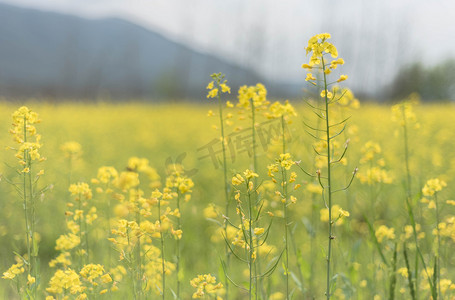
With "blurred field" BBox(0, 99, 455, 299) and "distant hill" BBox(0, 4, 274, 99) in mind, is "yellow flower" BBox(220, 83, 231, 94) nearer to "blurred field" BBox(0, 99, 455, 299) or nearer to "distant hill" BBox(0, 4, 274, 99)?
"blurred field" BBox(0, 99, 455, 299)

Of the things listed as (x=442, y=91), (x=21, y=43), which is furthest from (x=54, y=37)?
(x=442, y=91)

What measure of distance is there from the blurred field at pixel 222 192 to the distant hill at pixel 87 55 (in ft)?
130

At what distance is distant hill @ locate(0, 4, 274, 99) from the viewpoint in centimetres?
7594

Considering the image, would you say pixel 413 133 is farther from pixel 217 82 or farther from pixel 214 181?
pixel 217 82

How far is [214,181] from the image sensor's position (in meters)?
5.98

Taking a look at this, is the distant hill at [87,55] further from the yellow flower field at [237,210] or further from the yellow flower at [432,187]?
the yellow flower at [432,187]

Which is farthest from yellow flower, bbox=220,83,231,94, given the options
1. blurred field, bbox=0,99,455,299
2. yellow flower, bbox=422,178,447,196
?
yellow flower, bbox=422,178,447,196

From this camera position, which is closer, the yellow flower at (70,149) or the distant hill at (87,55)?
the yellow flower at (70,149)

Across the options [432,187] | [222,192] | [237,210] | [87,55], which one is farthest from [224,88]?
[87,55]

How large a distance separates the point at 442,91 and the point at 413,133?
32688mm

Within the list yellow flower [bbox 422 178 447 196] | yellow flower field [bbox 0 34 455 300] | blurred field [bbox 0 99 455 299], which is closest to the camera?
yellow flower field [bbox 0 34 455 300]

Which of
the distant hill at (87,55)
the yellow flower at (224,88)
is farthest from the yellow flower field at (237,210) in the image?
the distant hill at (87,55)

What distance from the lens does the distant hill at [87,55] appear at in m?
75.9

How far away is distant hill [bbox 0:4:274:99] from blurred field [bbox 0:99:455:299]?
3957 cm
